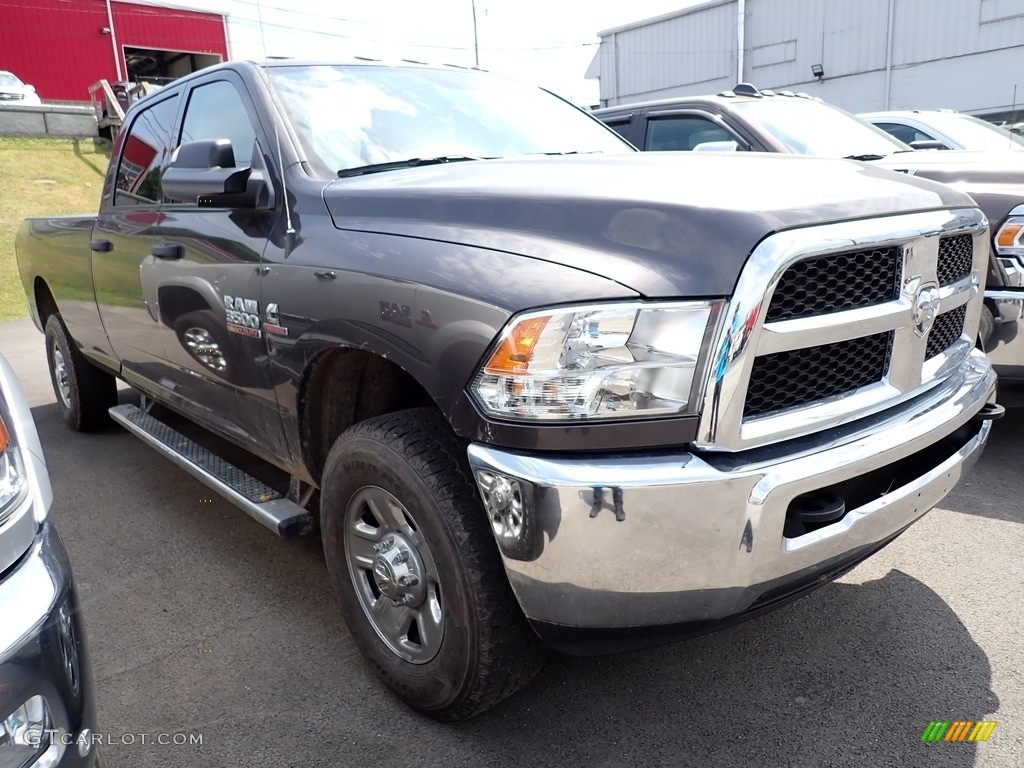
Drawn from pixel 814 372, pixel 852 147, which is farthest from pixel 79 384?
pixel 852 147

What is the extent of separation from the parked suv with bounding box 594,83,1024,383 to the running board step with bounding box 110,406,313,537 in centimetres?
272

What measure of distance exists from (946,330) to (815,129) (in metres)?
3.29

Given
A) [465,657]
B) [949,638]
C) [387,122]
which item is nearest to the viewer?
[465,657]

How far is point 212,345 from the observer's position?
9.55ft

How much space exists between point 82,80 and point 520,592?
102 feet

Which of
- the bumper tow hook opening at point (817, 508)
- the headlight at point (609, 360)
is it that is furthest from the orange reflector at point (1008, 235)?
the headlight at point (609, 360)

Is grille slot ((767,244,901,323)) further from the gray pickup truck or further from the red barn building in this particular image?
the red barn building

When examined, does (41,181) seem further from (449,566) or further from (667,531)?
(667,531)

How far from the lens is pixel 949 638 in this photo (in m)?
2.49

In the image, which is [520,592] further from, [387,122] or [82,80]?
[82,80]

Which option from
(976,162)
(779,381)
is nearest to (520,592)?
(779,381)

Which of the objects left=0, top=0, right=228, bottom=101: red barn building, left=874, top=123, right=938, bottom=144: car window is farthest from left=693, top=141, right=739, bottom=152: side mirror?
left=0, top=0, right=228, bottom=101: red barn building

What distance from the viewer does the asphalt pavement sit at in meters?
2.08

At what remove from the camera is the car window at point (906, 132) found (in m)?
6.54
